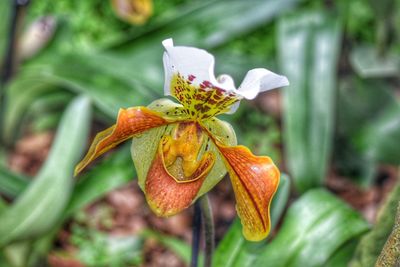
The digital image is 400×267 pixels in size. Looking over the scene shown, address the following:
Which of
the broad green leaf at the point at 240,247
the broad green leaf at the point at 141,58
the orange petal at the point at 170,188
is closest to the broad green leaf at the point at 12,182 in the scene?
the broad green leaf at the point at 141,58

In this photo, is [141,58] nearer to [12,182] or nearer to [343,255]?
[12,182]

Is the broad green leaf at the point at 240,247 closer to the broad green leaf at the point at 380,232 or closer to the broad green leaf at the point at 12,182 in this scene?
the broad green leaf at the point at 380,232

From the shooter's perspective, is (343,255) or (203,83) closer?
(203,83)

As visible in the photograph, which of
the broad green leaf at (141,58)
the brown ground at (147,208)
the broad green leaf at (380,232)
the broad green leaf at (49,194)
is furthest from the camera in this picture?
the brown ground at (147,208)

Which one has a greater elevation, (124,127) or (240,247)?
(124,127)

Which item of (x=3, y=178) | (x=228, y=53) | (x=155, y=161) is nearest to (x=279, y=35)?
(x=228, y=53)

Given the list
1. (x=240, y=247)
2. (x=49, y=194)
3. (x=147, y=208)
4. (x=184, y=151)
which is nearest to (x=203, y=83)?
(x=184, y=151)
